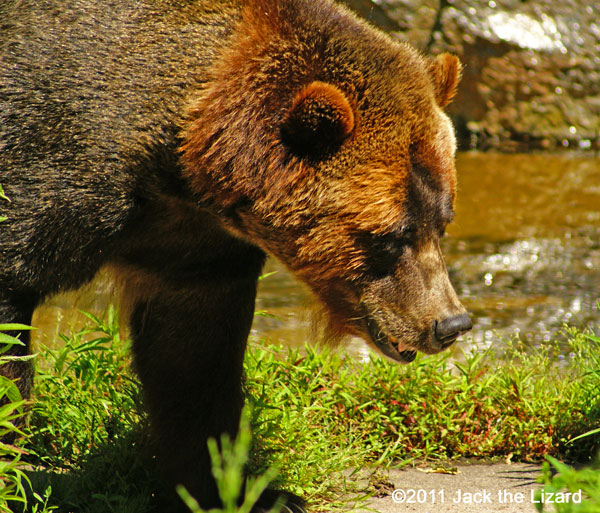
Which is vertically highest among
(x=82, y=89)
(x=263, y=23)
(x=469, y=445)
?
(x=263, y=23)

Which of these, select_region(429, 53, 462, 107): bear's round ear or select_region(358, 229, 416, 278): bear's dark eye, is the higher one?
select_region(429, 53, 462, 107): bear's round ear

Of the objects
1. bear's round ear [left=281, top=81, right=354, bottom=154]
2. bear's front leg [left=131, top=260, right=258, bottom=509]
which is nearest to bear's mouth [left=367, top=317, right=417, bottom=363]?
bear's front leg [left=131, top=260, right=258, bottom=509]

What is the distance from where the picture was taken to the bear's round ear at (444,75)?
12.9 feet

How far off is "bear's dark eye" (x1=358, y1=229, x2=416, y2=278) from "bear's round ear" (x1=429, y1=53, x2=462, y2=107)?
78cm

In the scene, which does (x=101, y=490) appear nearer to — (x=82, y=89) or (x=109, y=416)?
(x=109, y=416)

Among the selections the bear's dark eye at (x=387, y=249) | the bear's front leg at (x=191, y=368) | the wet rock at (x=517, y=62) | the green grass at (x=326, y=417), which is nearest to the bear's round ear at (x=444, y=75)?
the bear's dark eye at (x=387, y=249)

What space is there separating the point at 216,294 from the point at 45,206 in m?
0.94

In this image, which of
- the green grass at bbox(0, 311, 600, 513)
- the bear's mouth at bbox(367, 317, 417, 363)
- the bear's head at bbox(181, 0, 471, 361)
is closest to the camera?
the bear's head at bbox(181, 0, 471, 361)

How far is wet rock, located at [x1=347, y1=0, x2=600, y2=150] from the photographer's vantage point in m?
10.3

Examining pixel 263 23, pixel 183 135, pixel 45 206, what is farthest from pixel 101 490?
pixel 263 23

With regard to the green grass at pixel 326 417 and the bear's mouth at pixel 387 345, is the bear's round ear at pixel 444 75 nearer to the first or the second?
the bear's mouth at pixel 387 345

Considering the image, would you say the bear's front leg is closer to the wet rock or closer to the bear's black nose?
the bear's black nose

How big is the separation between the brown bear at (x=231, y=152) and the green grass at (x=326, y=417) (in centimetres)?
85

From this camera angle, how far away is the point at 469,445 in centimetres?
452
